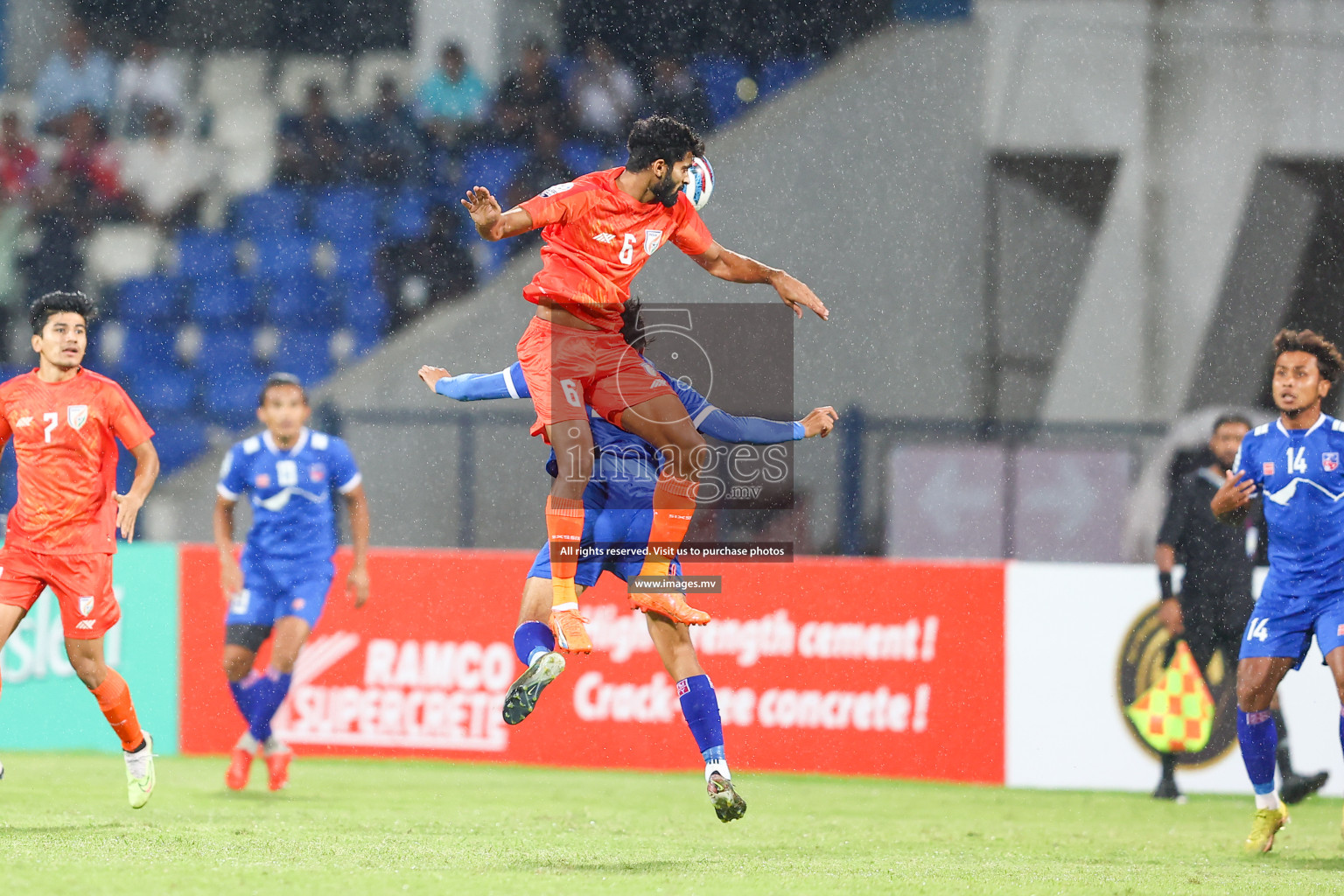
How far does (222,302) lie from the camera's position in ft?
47.5

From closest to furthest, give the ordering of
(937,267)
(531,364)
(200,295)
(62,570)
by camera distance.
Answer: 1. (531,364)
2. (62,570)
3. (937,267)
4. (200,295)

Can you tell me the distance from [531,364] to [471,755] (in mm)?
4498

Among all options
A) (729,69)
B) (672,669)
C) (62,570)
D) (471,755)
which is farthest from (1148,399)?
(62,570)

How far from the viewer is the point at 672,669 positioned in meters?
6.59

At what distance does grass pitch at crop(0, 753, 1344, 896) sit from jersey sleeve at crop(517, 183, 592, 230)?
2415 mm

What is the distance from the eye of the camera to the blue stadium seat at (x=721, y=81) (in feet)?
49.1

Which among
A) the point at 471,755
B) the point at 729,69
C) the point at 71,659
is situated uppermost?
the point at 729,69

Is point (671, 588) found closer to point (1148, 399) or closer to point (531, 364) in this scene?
point (531, 364)

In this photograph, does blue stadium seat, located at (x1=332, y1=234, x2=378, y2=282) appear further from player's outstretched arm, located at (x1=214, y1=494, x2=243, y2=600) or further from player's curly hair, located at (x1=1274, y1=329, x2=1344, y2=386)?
player's curly hair, located at (x1=1274, y1=329, x2=1344, y2=386)

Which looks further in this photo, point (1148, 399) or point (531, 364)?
point (1148, 399)

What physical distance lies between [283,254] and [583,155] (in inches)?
111

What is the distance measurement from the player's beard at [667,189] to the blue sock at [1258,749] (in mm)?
3471

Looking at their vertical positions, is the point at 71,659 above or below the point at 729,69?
below

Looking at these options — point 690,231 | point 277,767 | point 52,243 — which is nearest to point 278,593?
point 277,767
